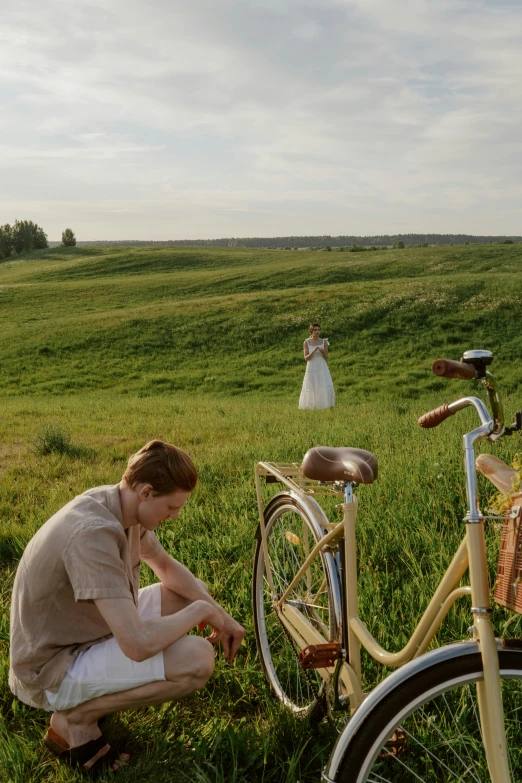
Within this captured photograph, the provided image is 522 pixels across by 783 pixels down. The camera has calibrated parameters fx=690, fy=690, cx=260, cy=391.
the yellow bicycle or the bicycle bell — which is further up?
the bicycle bell

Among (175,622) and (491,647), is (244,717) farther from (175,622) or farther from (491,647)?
(491,647)

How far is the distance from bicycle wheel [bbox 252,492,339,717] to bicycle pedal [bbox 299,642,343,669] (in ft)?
1.28

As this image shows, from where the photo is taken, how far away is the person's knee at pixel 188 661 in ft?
10.4

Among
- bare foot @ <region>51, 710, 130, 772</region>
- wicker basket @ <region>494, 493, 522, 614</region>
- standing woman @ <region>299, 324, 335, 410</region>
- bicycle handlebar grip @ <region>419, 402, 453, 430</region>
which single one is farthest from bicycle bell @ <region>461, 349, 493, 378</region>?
standing woman @ <region>299, 324, 335, 410</region>

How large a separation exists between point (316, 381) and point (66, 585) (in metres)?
Answer: 13.1

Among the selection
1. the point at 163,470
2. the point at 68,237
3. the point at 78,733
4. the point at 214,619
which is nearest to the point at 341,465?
the point at 163,470

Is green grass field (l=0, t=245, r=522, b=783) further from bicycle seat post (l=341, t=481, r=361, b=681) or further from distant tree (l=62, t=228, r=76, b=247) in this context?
distant tree (l=62, t=228, r=76, b=247)

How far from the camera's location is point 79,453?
10.2 meters

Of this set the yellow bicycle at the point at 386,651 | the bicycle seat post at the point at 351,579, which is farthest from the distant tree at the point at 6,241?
the bicycle seat post at the point at 351,579

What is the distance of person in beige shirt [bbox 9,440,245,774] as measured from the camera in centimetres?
302

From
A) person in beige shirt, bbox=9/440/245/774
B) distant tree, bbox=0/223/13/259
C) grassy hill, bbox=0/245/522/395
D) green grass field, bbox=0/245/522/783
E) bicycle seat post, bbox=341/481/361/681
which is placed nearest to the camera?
bicycle seat post, bbox=341/481/361/681

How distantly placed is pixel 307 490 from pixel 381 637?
0.89m

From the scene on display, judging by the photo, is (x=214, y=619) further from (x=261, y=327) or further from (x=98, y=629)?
(x=261, y=327)

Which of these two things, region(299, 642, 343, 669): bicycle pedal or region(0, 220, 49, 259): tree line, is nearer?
region(299, 642, 343, 669): bicycle pedal
